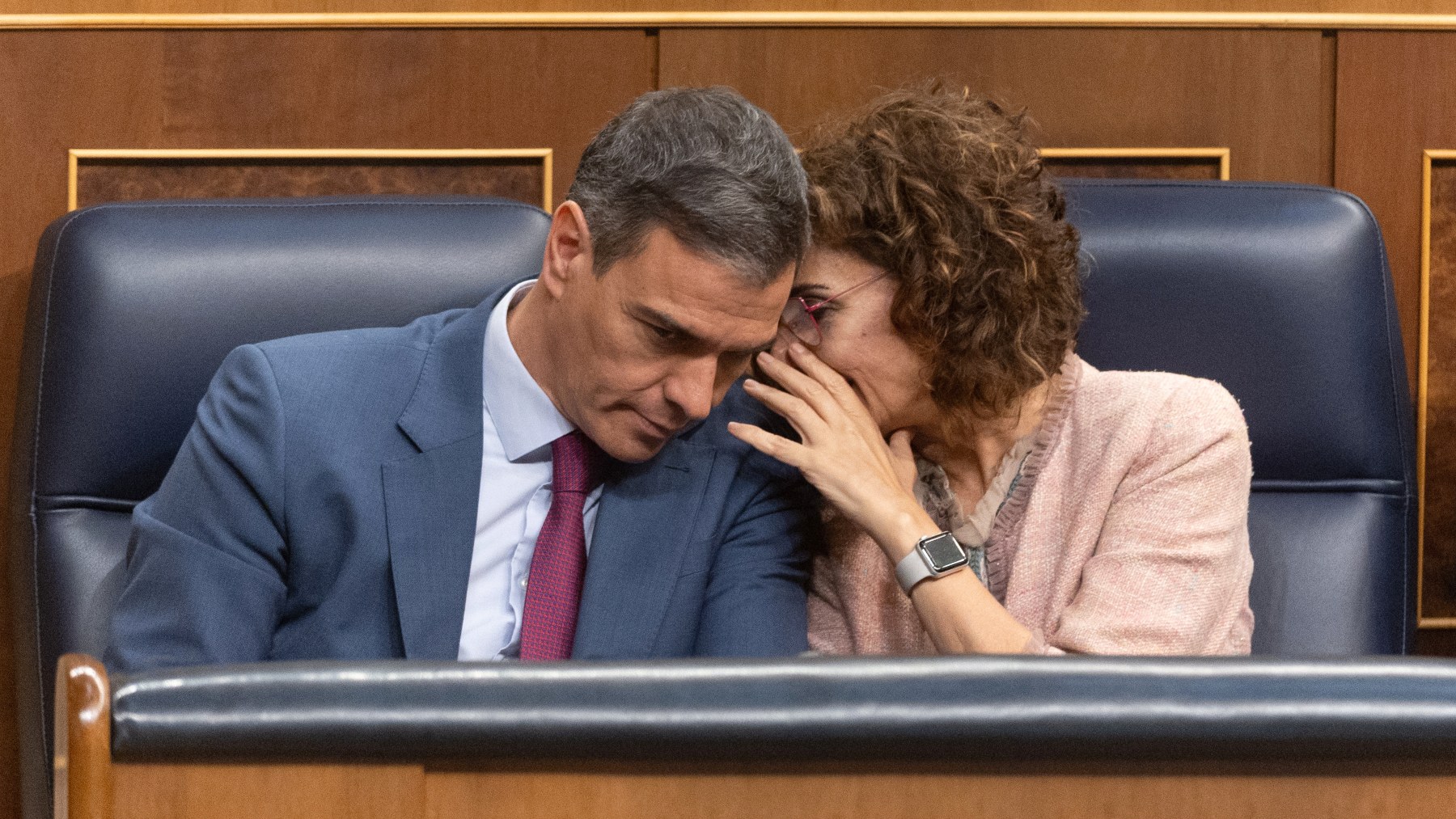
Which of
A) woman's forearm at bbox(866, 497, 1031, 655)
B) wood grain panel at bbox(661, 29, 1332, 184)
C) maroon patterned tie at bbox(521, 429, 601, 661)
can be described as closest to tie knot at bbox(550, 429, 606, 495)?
maroon patterned tie at bbox(521, 429, 601, 661)

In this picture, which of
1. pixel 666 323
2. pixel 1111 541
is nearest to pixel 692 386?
pixel 666 323

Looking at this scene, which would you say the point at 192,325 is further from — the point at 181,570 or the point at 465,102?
the point at 465,102

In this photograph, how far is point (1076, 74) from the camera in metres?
1.72

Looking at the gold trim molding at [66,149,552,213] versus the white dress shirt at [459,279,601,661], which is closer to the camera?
the white dress shirt at [459,279,601,661]

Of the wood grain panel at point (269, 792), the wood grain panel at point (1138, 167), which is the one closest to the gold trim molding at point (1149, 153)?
the wood grain panel at point (1138, 167)

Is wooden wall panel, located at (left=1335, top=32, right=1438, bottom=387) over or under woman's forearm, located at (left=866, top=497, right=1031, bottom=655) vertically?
over

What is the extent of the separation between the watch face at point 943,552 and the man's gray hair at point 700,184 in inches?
11.8

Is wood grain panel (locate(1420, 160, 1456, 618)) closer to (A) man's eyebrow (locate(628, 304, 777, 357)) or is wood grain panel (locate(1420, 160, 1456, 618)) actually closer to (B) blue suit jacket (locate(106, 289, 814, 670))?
(B) blue suit jacket (locate(106, 289, 814, 670))

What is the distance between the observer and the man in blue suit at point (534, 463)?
1.12 m

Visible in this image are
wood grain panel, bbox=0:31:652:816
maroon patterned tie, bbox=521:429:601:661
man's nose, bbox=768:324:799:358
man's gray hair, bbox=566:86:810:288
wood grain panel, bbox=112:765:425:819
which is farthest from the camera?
wood grain panel, bbox=0:31:652:816

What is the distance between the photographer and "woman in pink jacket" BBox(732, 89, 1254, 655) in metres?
1.27

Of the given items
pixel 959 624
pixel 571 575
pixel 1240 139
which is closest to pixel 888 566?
pixel 959 624

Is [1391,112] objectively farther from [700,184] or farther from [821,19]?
[700,184]

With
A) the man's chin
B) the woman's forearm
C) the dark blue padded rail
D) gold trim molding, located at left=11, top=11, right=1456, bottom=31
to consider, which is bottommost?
the woman's forearm
